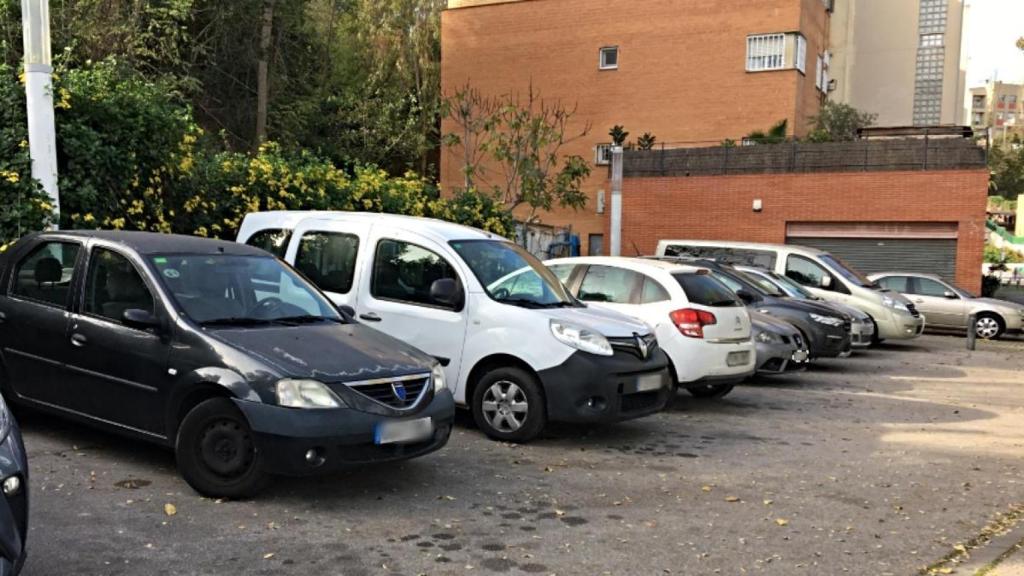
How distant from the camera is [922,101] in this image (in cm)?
5353

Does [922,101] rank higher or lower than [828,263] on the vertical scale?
higher

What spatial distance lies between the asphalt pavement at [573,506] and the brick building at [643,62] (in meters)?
24.3

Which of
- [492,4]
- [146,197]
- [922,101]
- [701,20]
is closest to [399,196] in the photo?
[146,197]

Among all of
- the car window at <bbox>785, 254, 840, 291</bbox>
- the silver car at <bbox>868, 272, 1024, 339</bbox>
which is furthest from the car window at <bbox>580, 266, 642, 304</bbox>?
the silver car at <bbox>868, 272, 1024, 339</bbox>

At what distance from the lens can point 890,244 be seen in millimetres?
23516

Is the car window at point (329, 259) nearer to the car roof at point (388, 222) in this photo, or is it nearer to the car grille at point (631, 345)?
the car roof at point (388, 222)

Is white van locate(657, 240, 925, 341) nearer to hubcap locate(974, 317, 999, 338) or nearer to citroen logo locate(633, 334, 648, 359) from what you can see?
hubcap locate(974, 317, 999, 338)

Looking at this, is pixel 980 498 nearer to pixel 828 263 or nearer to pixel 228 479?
pixel 228 479

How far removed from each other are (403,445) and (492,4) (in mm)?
32699

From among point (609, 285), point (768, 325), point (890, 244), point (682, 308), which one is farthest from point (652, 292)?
point (890, 244)

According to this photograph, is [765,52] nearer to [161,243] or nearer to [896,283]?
[896,283]

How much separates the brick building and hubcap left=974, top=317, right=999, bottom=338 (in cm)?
1390

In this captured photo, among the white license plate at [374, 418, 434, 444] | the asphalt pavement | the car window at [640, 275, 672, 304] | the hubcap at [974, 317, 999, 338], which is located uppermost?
the car window at [640, 275, 672, 304]

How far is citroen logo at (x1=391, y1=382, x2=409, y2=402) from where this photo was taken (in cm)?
522
